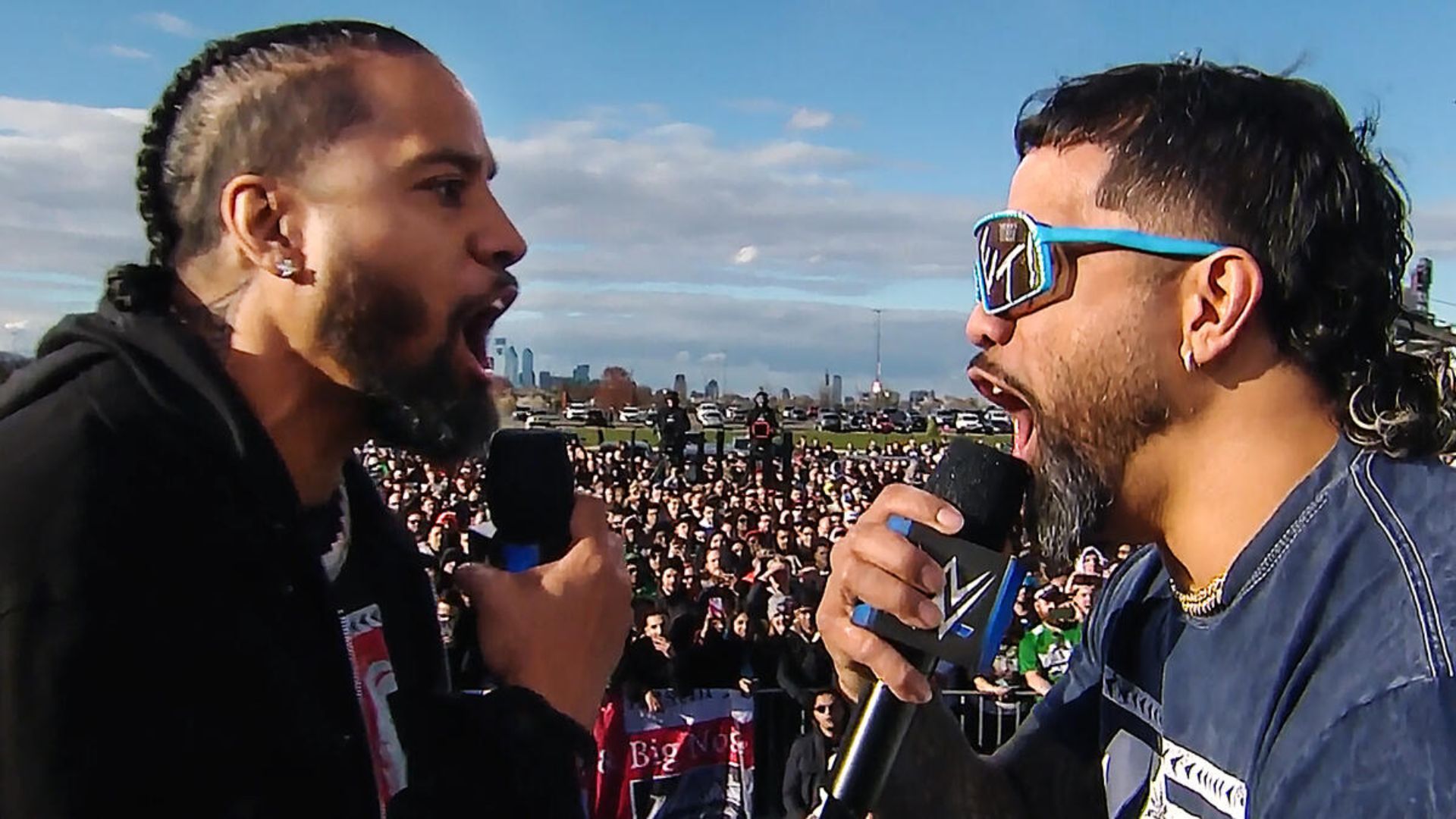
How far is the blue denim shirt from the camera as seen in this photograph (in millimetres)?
1438

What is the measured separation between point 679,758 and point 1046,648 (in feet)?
9.58

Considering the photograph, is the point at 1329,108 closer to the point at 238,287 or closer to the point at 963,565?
the point at 963,565

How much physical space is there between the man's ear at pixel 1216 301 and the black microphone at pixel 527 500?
1091 millimetres

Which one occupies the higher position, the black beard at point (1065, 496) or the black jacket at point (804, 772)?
the black beard at point (1065, 496)

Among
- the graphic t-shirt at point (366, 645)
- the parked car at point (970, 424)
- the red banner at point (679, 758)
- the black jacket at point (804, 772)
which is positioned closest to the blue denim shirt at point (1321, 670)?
the graphic t-shirt at point (366, 645)

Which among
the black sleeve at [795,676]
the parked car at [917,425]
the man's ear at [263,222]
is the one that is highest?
the man's ear at [263,222]

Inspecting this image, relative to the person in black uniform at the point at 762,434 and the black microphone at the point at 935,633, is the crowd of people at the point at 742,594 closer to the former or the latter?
the black microphone at the point at 935,633

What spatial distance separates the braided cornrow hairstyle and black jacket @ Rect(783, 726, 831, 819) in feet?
20.9

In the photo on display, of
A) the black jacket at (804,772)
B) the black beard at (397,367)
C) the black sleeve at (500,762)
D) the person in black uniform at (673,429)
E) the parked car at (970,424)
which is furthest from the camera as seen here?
the parked car at (970,424)

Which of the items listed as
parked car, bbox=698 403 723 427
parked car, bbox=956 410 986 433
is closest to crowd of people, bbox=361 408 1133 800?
parked car, bbox=956 410 986 433

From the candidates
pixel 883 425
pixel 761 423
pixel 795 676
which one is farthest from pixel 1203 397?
pixel 883 425

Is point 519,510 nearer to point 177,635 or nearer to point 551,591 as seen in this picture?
point 551,591

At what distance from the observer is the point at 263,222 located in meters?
1.85

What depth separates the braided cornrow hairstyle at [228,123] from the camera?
1856 mm
